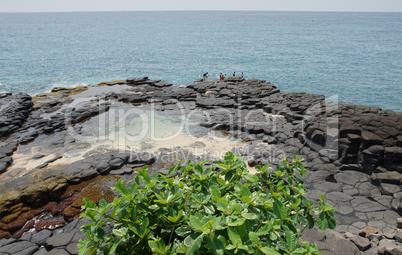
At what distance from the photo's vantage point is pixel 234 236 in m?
2.56

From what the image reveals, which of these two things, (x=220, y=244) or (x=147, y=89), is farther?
(x=147, y=89)

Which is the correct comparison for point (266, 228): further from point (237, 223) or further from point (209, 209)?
point (209, 209)

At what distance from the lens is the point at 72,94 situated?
86.9 ft

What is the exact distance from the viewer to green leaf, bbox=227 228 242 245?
8.32 ft

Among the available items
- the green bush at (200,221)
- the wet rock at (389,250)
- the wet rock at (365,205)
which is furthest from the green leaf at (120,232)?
the wet rock at (365,205)

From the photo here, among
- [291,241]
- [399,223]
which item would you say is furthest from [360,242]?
[291,241]

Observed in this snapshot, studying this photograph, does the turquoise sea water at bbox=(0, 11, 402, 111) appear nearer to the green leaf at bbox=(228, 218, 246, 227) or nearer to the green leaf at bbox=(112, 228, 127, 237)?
the green leaf at bbox=(228, 218, 246, 227)

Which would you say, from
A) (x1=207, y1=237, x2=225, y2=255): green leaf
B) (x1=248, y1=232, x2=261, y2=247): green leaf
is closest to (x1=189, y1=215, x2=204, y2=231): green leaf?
(x1=207, y1=237, x2=225, y2=255): green leaf

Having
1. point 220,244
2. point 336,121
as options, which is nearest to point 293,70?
point 336,121

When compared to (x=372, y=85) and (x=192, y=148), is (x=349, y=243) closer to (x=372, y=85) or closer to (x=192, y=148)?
(x=192, y=148)

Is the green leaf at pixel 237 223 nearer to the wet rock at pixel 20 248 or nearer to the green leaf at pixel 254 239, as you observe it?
the green leaf at pixel 254 239

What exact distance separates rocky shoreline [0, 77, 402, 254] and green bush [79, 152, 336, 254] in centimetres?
531

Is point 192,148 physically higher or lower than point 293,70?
lower

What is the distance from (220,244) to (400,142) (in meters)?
12.9
